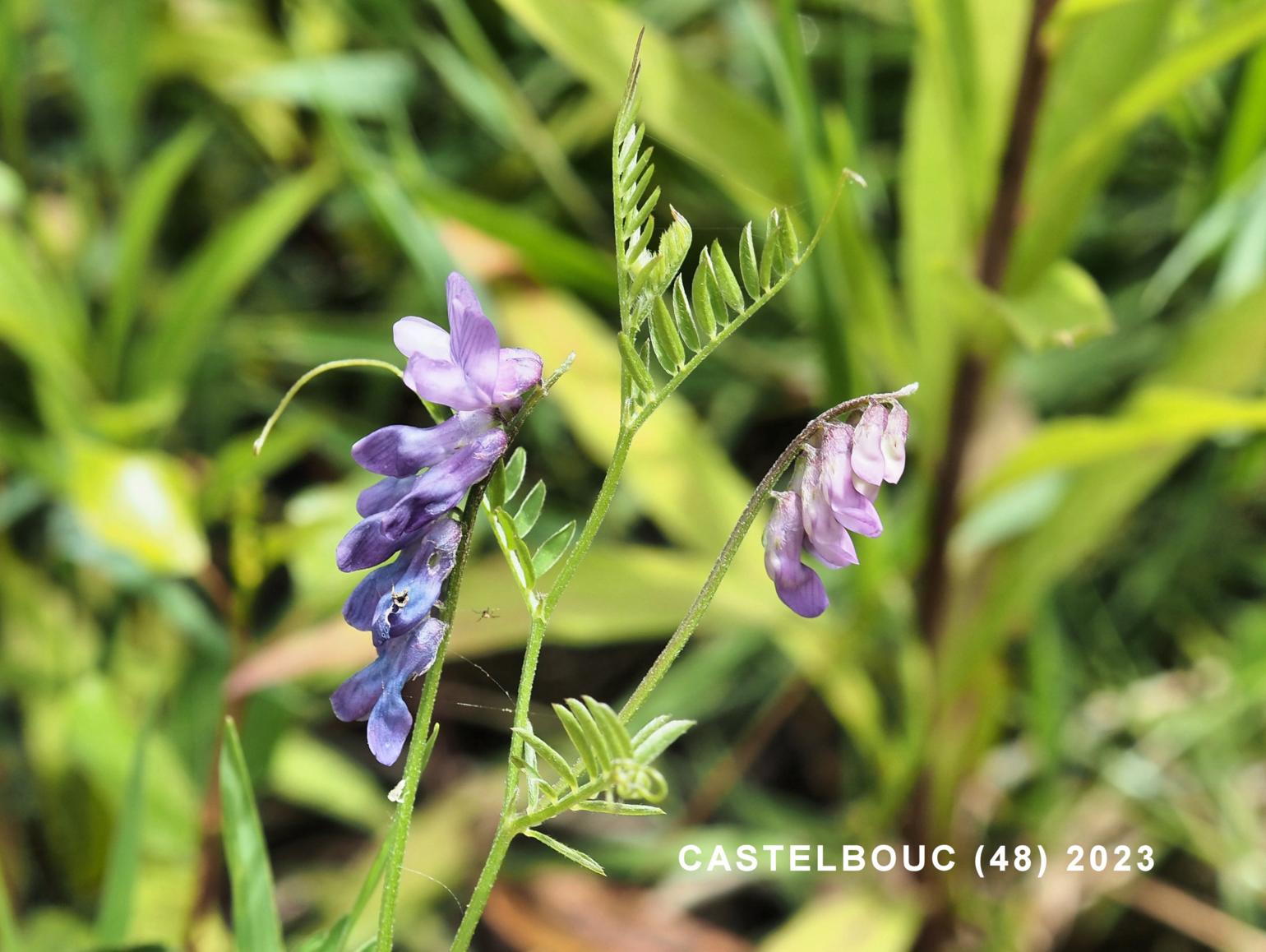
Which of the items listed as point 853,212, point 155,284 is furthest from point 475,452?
point 155,284

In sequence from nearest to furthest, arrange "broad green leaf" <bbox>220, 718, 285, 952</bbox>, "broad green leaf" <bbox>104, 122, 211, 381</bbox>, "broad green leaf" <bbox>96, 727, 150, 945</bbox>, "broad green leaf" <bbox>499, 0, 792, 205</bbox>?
"broad green leaf" <bbox>220, 718, 285, 952</bbox>
"broad green leaf" <bbox>96, 727, 150, 945</bbox>
"broad green leaf" <bbox>499, 0, 792, 205</bbox>
"broad green leaf" <bbox>104, 122, 211, 381</bbox>

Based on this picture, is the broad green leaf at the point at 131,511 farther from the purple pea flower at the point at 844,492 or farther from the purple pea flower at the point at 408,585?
the purple pea flower at the point at 844,492

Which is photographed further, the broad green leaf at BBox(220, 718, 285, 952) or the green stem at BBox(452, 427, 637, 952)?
the broad green leaf at BBox(220, 718, 285, 952)

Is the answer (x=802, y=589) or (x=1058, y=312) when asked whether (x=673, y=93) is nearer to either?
(x=1058, y=312)

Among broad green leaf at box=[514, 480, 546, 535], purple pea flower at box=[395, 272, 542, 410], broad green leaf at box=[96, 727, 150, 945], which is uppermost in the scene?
purple pea flower at box=[395, 272, 542, 410]

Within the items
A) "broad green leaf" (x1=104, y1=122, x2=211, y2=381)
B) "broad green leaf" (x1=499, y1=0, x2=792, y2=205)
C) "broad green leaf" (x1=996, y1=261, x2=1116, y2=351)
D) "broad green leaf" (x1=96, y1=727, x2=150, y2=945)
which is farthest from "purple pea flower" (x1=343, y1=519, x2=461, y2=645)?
"broad green leaf" (x1=104, y1=122, x2=211, y2=381)

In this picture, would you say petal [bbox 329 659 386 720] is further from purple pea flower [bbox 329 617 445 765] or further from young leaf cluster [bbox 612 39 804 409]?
young leaf cluster [bbox 612 39 804 409]

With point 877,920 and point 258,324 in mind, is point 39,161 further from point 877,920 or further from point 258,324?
point 877,920
